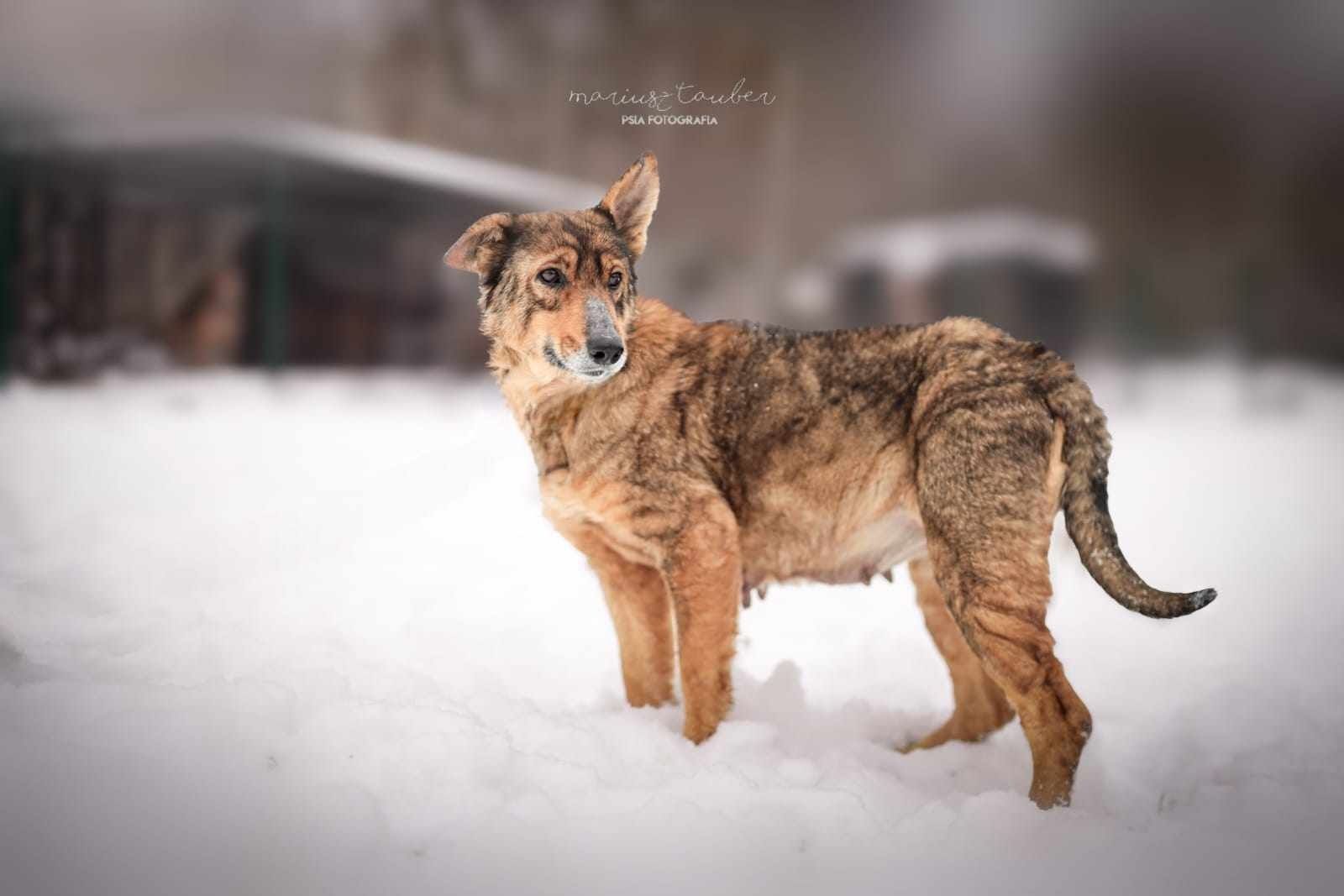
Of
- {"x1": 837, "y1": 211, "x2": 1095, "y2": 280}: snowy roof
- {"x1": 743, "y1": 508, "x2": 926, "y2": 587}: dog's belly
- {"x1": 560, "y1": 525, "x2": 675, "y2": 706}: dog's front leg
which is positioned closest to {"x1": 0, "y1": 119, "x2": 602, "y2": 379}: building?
{"x1": 837, "y1": 211, "x2": 1095, "y2": 280}: snowy roof

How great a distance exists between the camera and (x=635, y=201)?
4227 mm

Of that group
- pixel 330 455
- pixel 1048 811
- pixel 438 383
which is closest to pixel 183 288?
pixel 438 383

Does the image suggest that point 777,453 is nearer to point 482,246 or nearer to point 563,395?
point 563,395

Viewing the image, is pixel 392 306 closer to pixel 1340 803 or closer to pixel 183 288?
pixel 183 288

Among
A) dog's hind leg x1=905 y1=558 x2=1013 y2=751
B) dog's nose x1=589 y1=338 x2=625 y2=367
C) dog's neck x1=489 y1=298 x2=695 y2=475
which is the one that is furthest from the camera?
dog's hind leg x1=905 y1=558 x2=1013 y2=751

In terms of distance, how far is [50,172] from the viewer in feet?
33.7

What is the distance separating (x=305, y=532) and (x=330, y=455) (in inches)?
79.1

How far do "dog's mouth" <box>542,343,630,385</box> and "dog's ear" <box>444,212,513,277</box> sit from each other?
51cm

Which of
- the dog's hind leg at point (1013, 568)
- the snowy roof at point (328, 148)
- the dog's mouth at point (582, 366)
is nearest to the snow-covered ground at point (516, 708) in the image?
the dog's hind leg at point (1013, 568)

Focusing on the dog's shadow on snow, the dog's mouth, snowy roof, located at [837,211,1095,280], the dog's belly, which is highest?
snowy roof, located at [837,211,1095,280]

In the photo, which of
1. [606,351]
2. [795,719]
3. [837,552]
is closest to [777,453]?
[837,552]

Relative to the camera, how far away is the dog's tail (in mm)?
3492

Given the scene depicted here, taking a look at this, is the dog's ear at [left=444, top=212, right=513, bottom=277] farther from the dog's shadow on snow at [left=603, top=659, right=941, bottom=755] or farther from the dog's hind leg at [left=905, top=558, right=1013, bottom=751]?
the dog's hind leg at [left=905, top=558, right=1013, bottom=751]

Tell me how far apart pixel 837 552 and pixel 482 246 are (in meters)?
2.04
